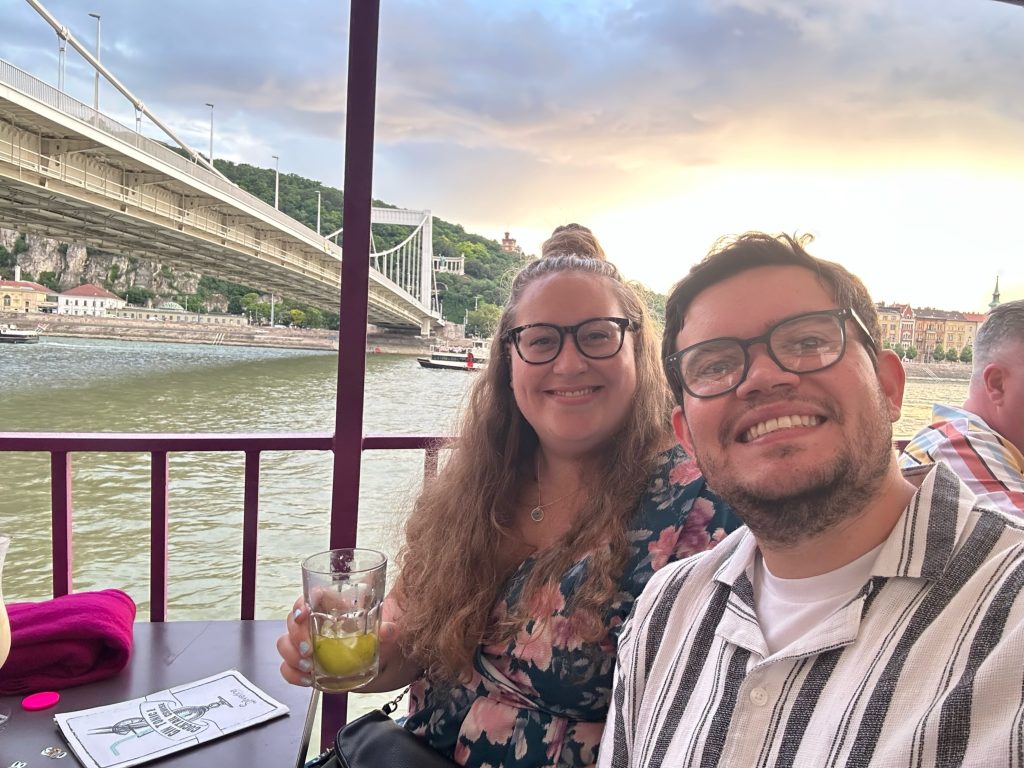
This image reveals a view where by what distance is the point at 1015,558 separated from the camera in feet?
1.75

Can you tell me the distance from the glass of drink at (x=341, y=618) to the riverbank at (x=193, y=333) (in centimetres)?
663

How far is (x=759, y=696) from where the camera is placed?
2.00ft

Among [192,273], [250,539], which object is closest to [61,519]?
[250,539]

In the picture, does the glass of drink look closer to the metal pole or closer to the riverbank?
the riverbank

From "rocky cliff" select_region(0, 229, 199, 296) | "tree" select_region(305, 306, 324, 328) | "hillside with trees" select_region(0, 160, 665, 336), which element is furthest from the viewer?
"tree" select_region(305, 306, 324, 328)

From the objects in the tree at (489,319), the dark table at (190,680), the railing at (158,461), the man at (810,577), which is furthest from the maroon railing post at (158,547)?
the man at (810,577)

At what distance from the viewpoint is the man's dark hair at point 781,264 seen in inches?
28.7

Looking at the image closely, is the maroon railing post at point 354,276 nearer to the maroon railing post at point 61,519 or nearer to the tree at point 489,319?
the tree at point 489,319

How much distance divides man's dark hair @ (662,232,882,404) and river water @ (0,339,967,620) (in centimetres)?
13

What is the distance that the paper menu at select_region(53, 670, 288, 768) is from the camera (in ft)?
2.73

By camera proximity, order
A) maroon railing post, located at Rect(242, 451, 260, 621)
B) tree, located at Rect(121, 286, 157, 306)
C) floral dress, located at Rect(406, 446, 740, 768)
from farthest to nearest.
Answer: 1. tree, located at Rect(121, 286, 157, 306)
2. maroon railing post, located at Rect(242, 451, 260, 621)
3. floral dress, located at Rect(406, 446, 740, 768)

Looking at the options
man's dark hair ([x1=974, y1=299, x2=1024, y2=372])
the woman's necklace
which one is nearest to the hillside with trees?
man's dark hair ([x1=974, y1=299, x2=1024, y2=372])

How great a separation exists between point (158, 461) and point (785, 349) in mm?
1642

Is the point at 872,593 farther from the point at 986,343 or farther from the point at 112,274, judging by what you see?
the point at 112,274
